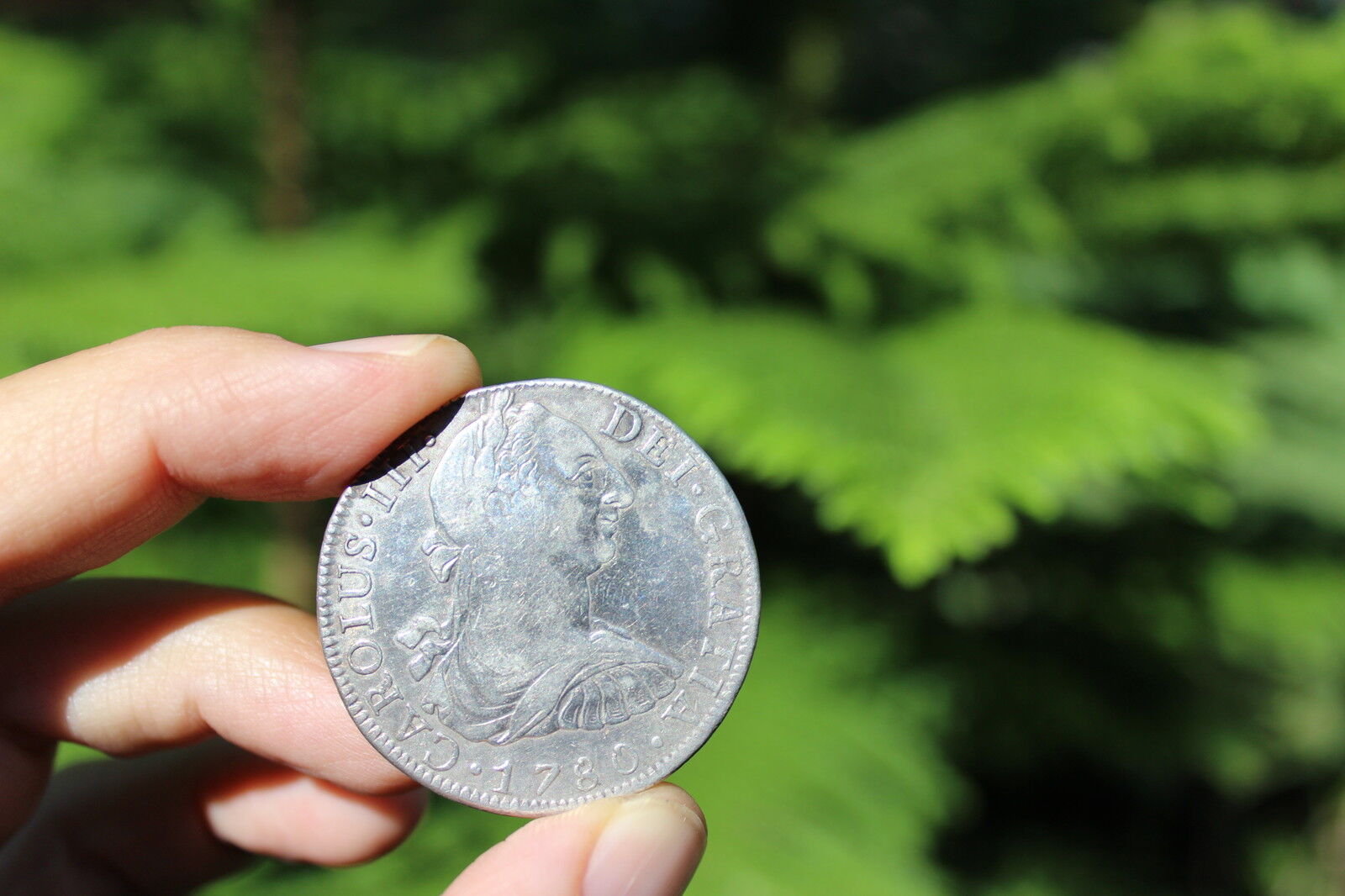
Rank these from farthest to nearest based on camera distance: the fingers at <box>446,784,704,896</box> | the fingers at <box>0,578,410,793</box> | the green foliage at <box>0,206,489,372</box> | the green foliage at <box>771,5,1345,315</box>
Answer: the green foliage at <box>771,5,1345,315</box> < the green foliage at <box>0,206,489,372</box> < the fingers at <box>0,578,410,793</box> < the fingers at <box>446,784,704,896</box>

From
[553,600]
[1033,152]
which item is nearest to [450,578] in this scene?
[553,600]

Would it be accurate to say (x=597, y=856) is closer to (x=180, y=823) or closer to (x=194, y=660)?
(x=194, y=660)

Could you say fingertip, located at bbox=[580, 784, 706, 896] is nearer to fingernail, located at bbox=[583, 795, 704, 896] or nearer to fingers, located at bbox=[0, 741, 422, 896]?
fingernail, located at bbox=[583, 795, 704, 896]

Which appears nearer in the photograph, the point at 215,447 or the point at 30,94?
the point at 215,447

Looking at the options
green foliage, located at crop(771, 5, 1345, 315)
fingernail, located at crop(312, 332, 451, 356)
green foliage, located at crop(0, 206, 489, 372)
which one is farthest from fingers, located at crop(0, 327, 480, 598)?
green foliage, located at crop(771, 5, 1345, 315)

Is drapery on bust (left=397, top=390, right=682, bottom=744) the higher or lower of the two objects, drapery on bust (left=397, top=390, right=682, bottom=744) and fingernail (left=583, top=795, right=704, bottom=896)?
the higher

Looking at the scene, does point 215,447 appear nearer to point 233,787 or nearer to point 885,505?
point 233,787

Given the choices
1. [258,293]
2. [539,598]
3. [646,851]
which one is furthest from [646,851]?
[258,293]

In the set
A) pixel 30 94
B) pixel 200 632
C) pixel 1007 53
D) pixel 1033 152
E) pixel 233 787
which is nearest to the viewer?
pixel 200 632
